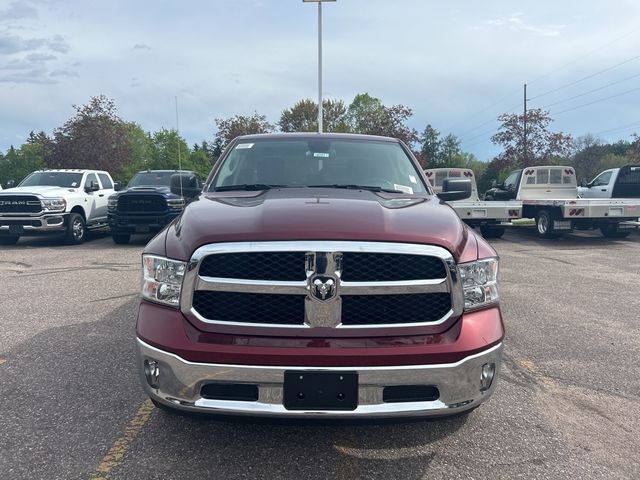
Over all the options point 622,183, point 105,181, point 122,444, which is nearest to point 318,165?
point 122,444

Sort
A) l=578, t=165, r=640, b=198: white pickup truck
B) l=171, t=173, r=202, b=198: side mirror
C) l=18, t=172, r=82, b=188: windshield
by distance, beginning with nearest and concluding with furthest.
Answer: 1. l=171, t=173, r=202, b=198: side mirror
2. l=18, t=172, r=82, b=188: windshield
3. l=578, t=165, r=640, b=198: white pickup truck

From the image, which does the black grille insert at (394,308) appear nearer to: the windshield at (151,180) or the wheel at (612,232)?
the windshield at (151,180)

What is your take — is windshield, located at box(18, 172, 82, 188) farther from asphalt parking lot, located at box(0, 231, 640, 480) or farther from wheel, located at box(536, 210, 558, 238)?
wheel, located at box(536, 210, 558, 238)

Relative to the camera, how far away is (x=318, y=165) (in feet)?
13.3

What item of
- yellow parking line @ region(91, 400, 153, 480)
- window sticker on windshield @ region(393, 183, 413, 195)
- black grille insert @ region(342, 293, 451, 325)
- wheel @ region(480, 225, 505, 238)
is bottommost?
yellow parking line @ region(91, 400, 153, 480)

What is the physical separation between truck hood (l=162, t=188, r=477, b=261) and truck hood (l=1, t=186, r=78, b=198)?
34.8 feet

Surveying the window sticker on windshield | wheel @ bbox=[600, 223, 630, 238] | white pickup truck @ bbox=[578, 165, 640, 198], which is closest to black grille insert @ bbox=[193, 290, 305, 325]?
the window sticker on windshield

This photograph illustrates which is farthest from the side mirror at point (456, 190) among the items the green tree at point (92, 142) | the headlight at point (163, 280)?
the green tree at point (92, 142)

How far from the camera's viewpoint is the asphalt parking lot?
8.91 feet

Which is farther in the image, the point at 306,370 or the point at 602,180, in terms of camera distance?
the point at 602,180

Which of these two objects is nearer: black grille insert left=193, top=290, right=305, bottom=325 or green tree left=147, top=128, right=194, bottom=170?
black grille insert left=193, top=290, right=305, bottom=325

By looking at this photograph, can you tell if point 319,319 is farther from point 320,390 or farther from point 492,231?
point 492,231

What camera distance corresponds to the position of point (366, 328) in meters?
2.45

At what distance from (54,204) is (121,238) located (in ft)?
5.61
